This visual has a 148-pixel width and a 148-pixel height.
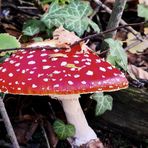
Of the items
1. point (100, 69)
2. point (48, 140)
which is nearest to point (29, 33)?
point (48, 140)

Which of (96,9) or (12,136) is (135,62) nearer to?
(96,9)

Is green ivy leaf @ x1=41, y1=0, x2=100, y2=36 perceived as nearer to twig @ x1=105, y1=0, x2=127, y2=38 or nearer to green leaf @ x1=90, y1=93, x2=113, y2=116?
twig @ x1=105, y1=0, x2=127, y2=38

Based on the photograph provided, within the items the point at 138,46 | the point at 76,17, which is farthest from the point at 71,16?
the point at 138,46

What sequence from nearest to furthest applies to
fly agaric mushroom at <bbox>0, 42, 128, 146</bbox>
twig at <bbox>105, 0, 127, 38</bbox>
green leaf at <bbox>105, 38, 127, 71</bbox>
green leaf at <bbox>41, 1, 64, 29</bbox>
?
fly agaric mushroom at <bbox>0, 42, 128, 146</bbox> < green leaf at <bbox>105, 38, 127, 71</bbox> < green leaf at <bbox>41, 1, 64, 29</bbox> < twig at <bbox>105, 0, 127, 38</bbox>

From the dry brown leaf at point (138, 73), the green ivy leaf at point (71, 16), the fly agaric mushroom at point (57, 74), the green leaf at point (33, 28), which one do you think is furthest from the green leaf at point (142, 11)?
the fly agaric mushroom at point (57, 74)

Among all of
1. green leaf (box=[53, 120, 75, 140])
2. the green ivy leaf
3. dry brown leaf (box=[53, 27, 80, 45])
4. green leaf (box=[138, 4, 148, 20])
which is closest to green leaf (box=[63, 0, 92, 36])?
the green ivy leaf

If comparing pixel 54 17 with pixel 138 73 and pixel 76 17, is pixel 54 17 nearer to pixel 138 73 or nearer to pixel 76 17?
pixel 76 17
